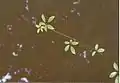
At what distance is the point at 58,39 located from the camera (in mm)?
1358

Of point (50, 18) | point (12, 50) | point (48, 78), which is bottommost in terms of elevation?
point (48, 78)

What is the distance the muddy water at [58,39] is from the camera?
1335mm

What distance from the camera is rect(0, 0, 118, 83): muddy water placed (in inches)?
52.6

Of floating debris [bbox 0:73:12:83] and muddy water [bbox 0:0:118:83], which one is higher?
muddy water [bbox 0:0:118:83]

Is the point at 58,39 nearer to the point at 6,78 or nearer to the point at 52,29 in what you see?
the point at 52,29

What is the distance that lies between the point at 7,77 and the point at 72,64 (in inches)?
11.5

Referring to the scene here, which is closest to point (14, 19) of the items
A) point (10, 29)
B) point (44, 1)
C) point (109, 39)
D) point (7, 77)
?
point (10, 29)

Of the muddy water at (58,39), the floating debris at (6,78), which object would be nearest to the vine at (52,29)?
the muddy water at (58,39)

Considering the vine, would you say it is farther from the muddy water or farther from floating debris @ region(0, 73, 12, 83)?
floating debris @ region(0, 73, 12, 83)

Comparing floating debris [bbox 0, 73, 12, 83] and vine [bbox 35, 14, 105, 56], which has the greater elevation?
vine [bbox 35, 14, 105, 56]

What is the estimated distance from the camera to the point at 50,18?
1.35 meters

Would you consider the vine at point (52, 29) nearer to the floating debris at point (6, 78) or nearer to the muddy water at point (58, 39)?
the muddy water at point (58, 39)

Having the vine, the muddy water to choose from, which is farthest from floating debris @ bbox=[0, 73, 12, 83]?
the vine

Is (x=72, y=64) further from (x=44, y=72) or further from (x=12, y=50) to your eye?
(x=12, y=50)
